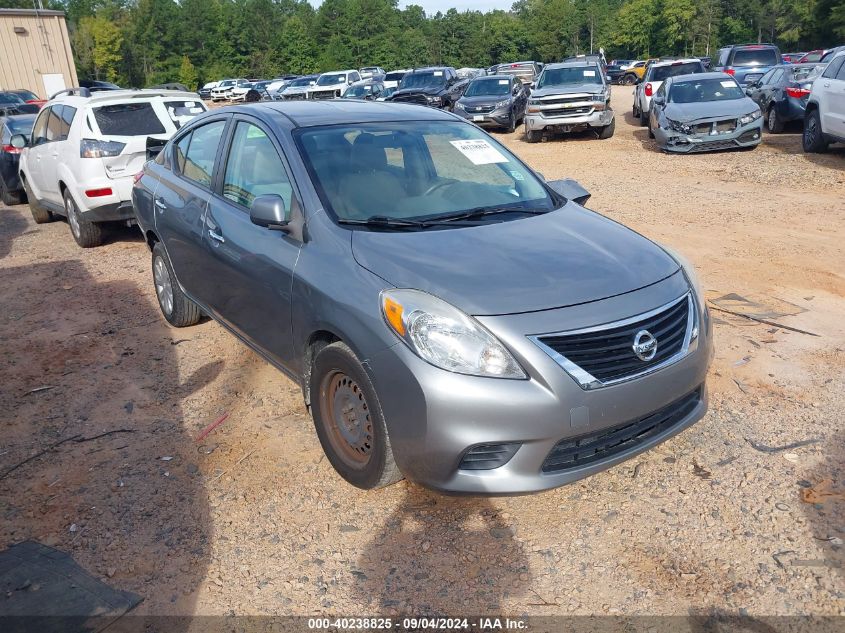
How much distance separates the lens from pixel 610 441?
3098 millimetres

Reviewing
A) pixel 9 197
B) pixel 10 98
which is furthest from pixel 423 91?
pixel 9 197

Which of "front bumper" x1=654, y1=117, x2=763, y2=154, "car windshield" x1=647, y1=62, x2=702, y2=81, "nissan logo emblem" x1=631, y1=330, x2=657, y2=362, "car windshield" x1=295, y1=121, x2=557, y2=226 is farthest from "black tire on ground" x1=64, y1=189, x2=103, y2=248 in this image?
"car windshield" x1=647, y1=62, x2=702, y2=81

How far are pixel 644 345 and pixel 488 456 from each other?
814mm

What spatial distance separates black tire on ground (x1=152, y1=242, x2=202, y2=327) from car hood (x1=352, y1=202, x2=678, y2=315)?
2.57 metres

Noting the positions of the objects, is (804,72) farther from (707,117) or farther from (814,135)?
(707,117)

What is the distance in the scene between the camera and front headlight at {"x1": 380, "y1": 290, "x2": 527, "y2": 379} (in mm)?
2889

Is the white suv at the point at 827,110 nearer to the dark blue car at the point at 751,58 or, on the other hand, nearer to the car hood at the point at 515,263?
Result: the car hood at the point at 515,263

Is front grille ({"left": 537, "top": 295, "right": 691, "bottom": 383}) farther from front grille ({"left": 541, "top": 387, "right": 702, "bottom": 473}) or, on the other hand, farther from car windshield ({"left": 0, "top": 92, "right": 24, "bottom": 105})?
car windshield ({"left": 0, "top": 92, "right": 24, "bottom": 105})

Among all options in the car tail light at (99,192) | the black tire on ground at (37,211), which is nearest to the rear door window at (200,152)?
the car tail light at (99,192)

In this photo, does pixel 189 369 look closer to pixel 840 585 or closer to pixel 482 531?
pixel 482 531

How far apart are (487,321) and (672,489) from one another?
1371 millimetres

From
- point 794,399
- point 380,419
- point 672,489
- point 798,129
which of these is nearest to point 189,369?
point 380,419

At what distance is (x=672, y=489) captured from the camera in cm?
349

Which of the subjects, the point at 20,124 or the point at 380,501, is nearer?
the point at 380,501
